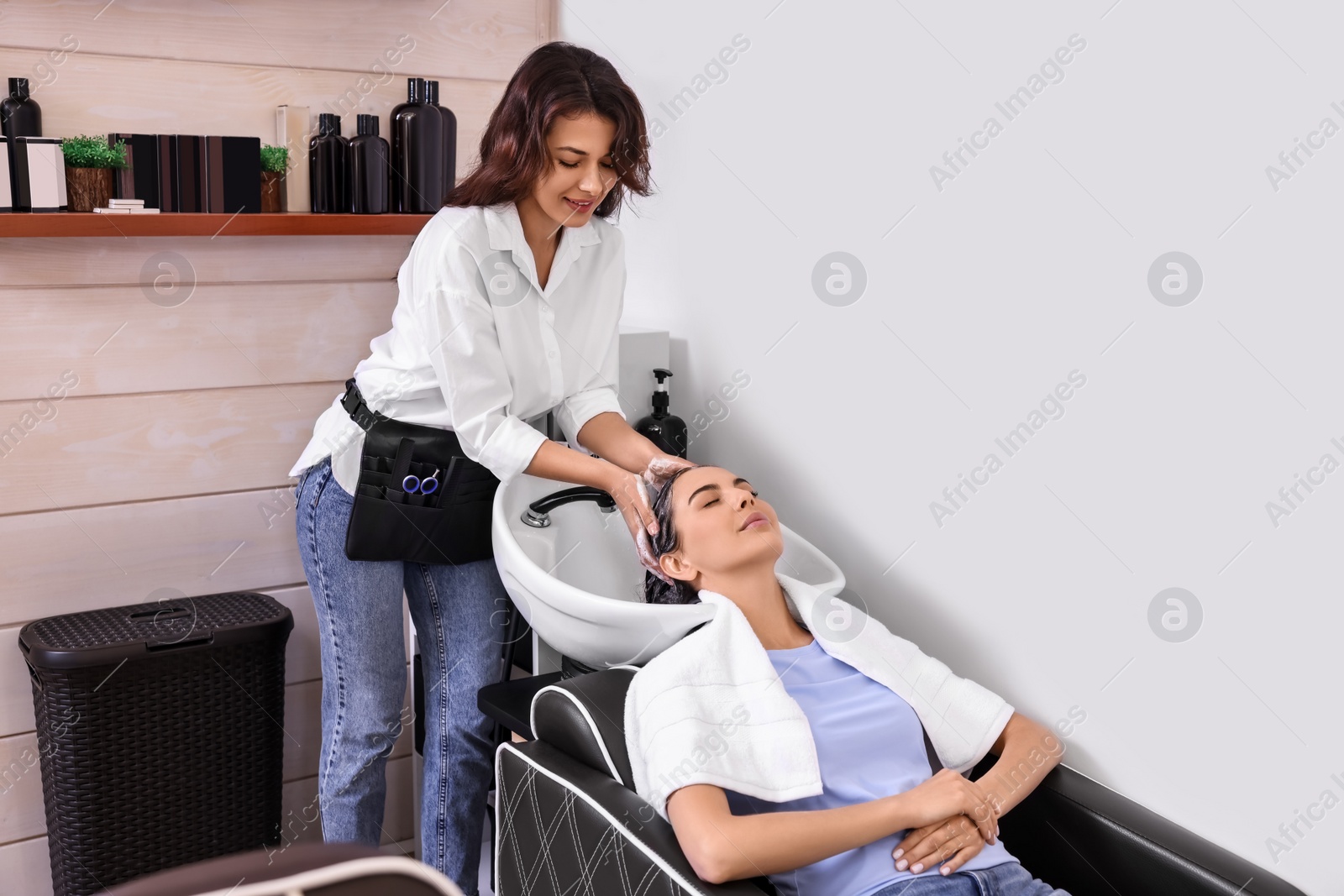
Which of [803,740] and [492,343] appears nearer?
[803,740]

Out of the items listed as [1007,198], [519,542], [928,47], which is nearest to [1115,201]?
[1007,198]

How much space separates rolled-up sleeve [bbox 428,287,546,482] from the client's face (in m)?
0.27

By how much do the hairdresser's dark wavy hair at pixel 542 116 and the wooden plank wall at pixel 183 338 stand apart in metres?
0.61

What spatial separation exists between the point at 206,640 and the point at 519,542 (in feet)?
2.30

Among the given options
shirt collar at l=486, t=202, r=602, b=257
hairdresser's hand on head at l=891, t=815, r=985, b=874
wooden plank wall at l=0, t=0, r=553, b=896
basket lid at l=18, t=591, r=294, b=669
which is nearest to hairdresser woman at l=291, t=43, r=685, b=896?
shirt collar at l=486, t=202, r=602, b=257

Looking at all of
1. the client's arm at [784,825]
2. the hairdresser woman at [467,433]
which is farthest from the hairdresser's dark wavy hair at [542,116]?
the client's arm at [784,825]

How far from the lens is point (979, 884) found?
4.61 ft

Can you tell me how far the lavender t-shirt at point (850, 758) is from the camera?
4.61 feet

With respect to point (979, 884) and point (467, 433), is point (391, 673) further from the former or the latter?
point (979, 884)

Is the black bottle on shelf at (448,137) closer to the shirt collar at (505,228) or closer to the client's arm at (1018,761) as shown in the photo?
the shirt collar at (505,228)

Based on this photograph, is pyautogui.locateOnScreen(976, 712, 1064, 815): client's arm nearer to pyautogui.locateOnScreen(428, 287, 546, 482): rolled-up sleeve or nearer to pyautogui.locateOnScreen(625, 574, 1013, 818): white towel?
pyautogui.locateOnScreen(625, 574, 1013, 818): white towel

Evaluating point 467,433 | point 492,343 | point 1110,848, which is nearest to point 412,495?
point 467,433

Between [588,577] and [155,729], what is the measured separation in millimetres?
872

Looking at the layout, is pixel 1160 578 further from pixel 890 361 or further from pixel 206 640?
pixel 206 640
